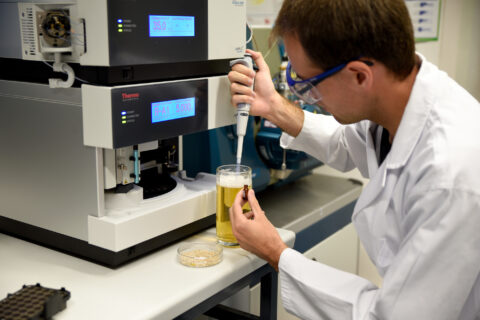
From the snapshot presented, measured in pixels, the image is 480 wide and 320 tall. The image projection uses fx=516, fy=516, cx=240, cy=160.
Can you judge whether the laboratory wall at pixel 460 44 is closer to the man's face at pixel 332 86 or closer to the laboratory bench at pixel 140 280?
the man's face at pixel 332 86

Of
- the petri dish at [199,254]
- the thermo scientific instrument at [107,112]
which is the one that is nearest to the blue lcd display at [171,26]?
the thermo scientific instrument at [107,112]

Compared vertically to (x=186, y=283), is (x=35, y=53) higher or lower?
higher

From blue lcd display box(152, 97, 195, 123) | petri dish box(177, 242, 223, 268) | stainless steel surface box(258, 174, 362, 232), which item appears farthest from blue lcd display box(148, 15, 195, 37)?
stainless steel surface box(258, 174, 362, 232)

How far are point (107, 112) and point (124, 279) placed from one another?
394mm

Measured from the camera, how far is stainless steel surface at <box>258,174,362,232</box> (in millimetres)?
2084

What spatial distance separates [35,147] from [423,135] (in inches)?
36.5

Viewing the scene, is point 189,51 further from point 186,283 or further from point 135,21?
point 186,283

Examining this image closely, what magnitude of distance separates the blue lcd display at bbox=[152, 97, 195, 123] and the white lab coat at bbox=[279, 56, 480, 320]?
430 millimetres

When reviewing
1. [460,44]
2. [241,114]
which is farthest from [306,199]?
[460,44]

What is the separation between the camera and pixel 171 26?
4.07ft

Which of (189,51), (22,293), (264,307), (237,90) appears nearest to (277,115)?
(237,90)

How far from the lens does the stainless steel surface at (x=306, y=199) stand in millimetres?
2084

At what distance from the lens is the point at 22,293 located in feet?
3.44

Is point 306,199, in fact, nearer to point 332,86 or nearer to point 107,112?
point 332,86
